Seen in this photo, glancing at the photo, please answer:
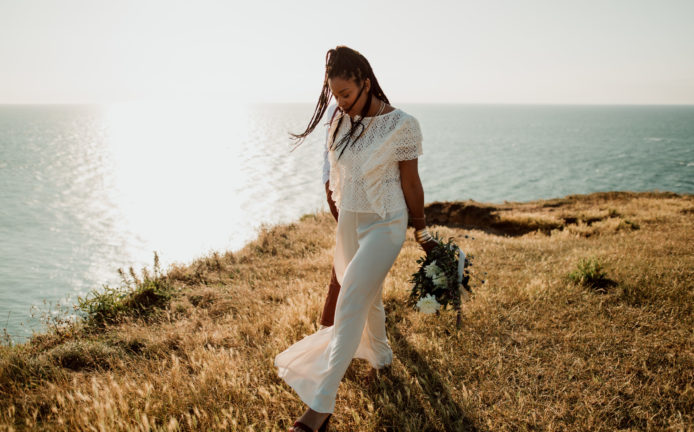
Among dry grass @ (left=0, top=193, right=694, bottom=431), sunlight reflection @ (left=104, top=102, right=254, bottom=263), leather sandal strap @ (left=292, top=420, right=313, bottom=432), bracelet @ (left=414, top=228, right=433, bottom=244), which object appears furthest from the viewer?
sunlight reflection @ (left=104, top=102, right=254, bottom=263)

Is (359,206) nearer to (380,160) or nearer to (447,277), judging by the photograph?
(380,160)

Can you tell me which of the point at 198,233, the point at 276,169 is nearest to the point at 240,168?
the point at 276,169

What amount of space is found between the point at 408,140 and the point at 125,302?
6214 millimetres

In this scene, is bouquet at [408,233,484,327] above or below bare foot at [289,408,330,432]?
above

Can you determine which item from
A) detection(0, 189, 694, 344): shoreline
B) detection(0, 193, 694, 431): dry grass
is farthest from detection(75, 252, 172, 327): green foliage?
detection(0, 189, 694, 344): shoreline

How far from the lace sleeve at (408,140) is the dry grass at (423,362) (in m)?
1.97

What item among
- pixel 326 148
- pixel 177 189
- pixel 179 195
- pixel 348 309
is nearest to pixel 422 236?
pixel 348 309

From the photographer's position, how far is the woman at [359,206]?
8.82 feet

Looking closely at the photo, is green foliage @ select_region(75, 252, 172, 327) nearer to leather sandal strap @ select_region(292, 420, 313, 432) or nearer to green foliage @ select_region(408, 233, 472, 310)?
leather sandal strap @ select_region(292, 420, 313, 432)

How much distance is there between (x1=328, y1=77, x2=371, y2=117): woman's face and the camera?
268 centimetres

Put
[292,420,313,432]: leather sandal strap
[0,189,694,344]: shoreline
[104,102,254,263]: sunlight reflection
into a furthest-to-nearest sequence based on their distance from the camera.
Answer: [104,102,254,263]: sunlight reflection, [0,189,694,344]: shoreline, [292,420,313,432]: leather sandal strap

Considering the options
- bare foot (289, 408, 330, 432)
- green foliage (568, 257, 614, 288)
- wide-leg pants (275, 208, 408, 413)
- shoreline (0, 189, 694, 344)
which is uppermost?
wide-leg pants (275, 208, 408, 413)

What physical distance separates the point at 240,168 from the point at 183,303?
59.3m

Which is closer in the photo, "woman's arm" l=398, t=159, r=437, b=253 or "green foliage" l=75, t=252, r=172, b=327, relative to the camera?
"woman's arm" l=398, t=159, r=437, b=253
